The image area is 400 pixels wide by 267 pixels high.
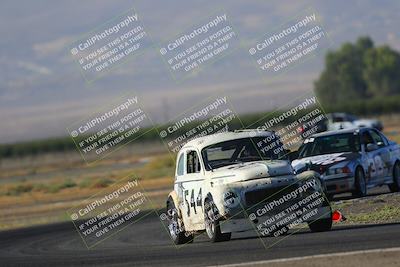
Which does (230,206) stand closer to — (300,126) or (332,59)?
(300,126)

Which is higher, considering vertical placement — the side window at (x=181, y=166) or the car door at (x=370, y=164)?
the side window at (x=181, y=166)

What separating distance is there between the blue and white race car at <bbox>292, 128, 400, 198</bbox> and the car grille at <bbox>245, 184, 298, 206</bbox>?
6.35 m

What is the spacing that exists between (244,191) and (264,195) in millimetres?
314

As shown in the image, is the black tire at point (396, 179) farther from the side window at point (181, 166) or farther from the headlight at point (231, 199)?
the headlight at point (231, 199)

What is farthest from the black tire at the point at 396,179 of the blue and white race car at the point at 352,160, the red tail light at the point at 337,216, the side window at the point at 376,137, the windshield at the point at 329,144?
the red tail light at the point at 337,216

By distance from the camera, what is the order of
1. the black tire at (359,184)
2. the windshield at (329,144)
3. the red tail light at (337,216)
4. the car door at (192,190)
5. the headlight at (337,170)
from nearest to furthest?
1. the car door at (192,190)
2. the red tail light at (337,216)
3. the headlight at (337,170)
4. the black tire at (359,184)
5. the windshield at (329,144)

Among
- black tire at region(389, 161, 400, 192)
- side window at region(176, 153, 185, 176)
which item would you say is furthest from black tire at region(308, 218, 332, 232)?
black tire at region(389, 161, 400, 192)

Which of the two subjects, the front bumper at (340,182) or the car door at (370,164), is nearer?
the front bumper at (340,182)

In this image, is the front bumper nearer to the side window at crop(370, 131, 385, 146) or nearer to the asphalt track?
the side window at crop(370, 131, 385, 146)

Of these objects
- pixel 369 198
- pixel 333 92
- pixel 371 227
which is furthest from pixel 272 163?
pixel 333 92

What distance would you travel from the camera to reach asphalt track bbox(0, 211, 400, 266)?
14.6m

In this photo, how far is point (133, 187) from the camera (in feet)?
148

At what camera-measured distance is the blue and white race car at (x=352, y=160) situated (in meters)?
23.5

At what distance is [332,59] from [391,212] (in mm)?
172690
